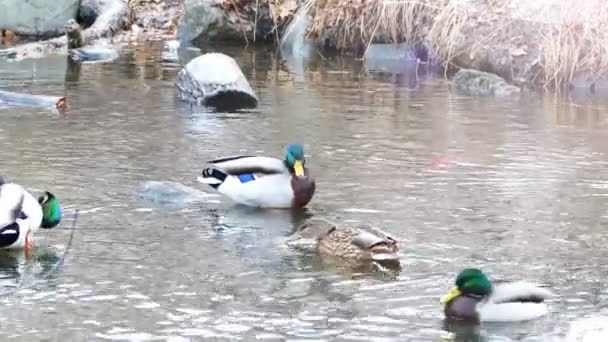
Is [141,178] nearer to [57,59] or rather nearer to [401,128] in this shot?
[401,128]

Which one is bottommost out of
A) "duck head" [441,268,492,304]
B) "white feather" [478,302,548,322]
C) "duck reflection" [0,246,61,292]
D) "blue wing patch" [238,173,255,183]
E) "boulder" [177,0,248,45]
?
"duck reflection" [0,246,61,292]

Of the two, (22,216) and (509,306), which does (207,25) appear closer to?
(22,216)

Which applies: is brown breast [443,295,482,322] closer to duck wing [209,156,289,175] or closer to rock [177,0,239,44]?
duck wing [209,156,289,175]

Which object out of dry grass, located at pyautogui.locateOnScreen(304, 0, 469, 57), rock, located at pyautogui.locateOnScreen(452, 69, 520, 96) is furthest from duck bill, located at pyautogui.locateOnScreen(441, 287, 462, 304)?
dry grass, located at pyautogui.locateOnScreen(304, 0, 469, 57)

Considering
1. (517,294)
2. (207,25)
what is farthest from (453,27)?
(517,294)

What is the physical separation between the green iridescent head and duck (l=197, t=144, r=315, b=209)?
1338 mm

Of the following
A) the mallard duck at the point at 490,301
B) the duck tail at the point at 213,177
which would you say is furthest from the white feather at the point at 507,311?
the duck tail at the point at 213,177

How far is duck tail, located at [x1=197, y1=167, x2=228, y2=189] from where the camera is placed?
27.8 feet

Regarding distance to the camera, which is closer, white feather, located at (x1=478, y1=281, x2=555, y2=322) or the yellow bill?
white feather, located at (x1=478, y1=281, x2=555, y2=322)

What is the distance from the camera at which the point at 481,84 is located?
45.4 feet

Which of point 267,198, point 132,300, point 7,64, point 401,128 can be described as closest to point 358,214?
point 267,198

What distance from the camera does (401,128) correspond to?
11406 mm

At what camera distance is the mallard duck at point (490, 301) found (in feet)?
20.3

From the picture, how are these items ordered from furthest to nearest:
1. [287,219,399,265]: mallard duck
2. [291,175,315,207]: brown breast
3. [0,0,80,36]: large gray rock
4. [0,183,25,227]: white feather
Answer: [0,0,80,36]: large gray rock, [291,175,315,207]: brown breast, [287,219,399,265]: mallard duck, [0,183,25,227]: white feather
